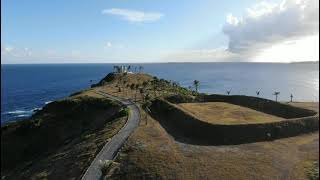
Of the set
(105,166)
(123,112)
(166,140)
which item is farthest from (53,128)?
(105,166)

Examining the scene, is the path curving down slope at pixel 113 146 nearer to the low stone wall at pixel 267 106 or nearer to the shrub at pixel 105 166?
the shrub at pixel 105 166

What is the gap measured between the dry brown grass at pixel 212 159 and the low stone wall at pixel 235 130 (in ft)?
7.85

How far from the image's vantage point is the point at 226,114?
79.2m

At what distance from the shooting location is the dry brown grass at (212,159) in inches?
1976

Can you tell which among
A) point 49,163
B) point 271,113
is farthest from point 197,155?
point 271,113

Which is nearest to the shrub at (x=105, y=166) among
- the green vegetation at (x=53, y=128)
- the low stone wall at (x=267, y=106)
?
the green vegetation at (x=53, y=128)

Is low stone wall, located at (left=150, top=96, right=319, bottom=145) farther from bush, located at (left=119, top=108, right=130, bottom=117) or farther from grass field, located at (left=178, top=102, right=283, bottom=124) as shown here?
bush, located at (left=119, top=108, right=130, bottom=117)

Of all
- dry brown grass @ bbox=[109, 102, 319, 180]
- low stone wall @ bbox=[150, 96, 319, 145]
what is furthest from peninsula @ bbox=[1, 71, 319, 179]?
dry brown grass @ bbox=[109, 102, 319, 180]

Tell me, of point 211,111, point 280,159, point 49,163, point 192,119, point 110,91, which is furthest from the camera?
point 110,91

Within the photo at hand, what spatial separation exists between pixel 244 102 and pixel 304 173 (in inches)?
1809

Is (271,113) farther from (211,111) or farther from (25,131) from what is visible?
(25,131)

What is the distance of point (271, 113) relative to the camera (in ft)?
281

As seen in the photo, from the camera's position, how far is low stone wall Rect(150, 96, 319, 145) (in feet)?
213

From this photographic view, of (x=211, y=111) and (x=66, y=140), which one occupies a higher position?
(x=211, y=111)
